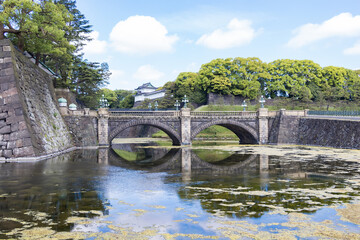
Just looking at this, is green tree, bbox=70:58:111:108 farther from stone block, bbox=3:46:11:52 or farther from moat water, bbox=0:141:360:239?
moat water, bbox=0:141:360:239

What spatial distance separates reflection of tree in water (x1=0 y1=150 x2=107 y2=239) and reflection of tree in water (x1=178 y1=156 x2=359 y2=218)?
172 inches

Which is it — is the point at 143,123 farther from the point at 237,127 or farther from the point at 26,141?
the point at 26,141

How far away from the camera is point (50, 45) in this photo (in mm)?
35000

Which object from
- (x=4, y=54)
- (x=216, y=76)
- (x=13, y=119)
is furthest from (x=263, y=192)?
(x=216, y=76)

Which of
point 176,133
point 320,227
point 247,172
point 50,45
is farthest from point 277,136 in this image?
point 320,227

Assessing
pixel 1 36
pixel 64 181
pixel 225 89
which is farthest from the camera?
pixel 225 89

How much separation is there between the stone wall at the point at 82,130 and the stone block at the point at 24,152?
1636cm

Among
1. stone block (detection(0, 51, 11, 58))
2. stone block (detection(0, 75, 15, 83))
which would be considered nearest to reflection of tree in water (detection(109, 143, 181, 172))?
stone block (detection(0, 75, 15, 83))

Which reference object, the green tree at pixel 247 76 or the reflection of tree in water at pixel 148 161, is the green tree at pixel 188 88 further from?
the reflection of tree in water at pixel 148 161

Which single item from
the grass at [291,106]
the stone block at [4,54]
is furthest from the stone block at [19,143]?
the grass at [291,106]

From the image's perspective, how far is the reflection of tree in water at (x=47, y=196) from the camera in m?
11.0

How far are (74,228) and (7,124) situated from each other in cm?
2067

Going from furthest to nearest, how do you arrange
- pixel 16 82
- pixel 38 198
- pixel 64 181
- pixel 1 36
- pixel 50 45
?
pixel 50 45 → pixel 1 36 → pixel 16 82 → pixel 64 181 → pixel 38 198

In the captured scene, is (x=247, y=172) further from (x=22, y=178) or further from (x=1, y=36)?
(x=1, y=36)
